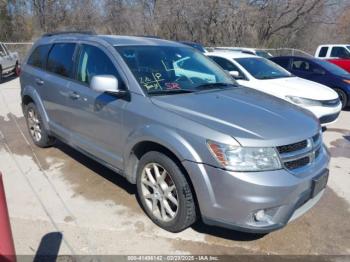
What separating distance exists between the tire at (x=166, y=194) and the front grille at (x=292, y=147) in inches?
33.3

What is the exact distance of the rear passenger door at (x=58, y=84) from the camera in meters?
4.61

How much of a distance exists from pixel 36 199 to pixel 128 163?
4.18 ft

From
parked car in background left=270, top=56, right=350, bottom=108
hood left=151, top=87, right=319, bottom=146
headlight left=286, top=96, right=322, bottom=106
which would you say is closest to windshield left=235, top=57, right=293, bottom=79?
headlight left=286, top=96, right=322, bottom=106

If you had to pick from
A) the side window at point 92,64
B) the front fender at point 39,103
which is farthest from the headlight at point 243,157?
the front fender at point 39,103

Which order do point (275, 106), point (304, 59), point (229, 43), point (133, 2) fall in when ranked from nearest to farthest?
point (275, 106) → point (304, 59) → point (229, 43) → point (133, 2)

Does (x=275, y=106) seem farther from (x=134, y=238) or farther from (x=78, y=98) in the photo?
(x=78, y=98)

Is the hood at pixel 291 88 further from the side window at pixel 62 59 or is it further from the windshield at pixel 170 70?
the side window at pixel 62 59

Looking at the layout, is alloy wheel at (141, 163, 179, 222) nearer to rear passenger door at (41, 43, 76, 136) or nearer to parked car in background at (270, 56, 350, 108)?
rear passenger door at (41, 43, 76, 136)

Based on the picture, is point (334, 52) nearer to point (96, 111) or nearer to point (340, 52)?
point (340, 52)

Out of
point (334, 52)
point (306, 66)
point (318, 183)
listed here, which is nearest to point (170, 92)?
point (318, 183)

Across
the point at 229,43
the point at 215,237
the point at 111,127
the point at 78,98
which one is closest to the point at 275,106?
the point at 215,237

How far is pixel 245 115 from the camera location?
324 centimetres

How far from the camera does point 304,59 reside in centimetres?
1017

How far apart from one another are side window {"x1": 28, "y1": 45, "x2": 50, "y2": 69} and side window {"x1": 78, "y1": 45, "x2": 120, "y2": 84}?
125 centimetres
